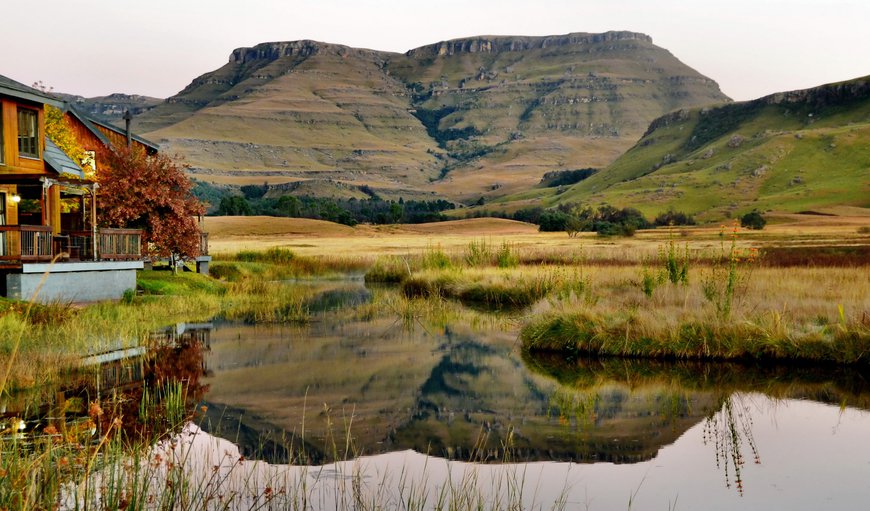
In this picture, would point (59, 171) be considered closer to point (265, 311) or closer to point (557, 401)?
point (265, 311)

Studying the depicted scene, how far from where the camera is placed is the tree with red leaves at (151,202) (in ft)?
113

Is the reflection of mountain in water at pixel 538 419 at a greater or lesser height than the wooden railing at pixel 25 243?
Answer: lesser

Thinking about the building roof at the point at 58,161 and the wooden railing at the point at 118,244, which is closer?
the wooden railing at the point at 118,244

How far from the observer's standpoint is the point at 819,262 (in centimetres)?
3356

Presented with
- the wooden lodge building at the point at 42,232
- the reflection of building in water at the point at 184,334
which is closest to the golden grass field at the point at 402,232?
the wooden lodge building at the point at 42,232

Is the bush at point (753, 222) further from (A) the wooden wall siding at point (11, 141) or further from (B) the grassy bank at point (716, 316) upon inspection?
(A) the wooden wall siding at point (11, 141)

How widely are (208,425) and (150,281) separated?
21576mm

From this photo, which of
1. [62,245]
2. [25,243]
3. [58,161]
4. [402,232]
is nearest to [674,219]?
[402,232]

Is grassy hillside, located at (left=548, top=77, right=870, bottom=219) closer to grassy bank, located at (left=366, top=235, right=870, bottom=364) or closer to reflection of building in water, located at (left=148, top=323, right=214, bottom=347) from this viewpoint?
grassy bank, located at (left=366, top=235, right=870, bottom=364)

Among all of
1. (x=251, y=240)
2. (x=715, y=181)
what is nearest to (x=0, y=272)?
(x=251, y=240)

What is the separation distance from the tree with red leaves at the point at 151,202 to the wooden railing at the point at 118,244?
2188mm

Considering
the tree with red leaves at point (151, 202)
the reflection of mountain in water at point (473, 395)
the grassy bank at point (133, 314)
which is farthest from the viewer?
the tree with red leaves at point (151, 202)

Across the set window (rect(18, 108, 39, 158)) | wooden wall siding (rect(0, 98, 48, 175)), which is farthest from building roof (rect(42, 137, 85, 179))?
wooden wall siding (rect(0, 98, 48, 175))

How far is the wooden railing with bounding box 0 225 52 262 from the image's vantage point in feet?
84.5
